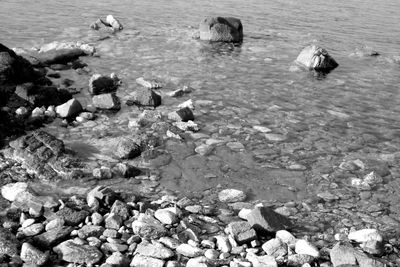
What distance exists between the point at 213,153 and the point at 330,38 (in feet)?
49.3

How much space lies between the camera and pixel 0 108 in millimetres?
12211

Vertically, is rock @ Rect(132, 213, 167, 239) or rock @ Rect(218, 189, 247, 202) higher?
rock @ Rect(132, 213, 167, 239)

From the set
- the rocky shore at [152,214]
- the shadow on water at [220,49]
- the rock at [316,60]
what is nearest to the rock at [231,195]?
the rocky shore at [152,214]

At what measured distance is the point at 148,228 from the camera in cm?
771

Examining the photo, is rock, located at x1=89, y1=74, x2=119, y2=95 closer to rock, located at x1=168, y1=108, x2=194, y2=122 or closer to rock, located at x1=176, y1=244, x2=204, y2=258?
rock, located at x1=168, y1=108, x2=194, y2=122

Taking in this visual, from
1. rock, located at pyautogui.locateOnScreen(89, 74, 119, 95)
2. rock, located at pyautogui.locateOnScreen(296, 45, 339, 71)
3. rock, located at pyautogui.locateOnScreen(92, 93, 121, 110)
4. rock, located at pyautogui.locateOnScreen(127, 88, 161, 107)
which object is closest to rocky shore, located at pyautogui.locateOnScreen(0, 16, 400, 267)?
rock, located at pyautogui.locateOnScreen(92, 93, 121, 110)

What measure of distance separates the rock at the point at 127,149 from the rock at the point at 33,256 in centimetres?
374

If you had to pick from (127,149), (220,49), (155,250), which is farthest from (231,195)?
(220,49)

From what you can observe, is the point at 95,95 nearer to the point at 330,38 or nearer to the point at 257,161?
the point at 257,161

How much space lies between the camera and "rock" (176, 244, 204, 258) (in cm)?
723

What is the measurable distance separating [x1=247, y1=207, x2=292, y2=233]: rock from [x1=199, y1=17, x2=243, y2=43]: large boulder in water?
1513cm

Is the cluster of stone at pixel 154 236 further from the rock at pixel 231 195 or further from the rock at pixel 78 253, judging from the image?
the rock at pixel 231 195

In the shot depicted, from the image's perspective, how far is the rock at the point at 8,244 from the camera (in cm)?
703

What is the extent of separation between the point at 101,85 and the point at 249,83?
204 inches
